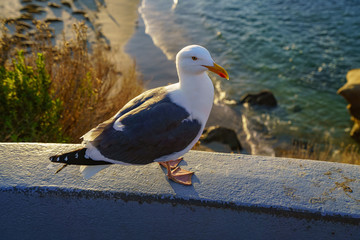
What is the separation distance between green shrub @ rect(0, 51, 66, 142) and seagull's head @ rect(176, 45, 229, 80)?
2182mm

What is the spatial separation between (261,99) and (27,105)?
6.99 m

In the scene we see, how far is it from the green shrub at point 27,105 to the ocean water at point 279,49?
19.0ft

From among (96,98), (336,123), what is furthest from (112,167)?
(336,123)

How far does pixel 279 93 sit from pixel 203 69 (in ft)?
27.3

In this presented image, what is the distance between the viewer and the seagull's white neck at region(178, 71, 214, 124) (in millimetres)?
2703

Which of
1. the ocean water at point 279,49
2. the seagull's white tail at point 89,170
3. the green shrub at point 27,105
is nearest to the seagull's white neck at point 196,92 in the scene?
the seagull's white tail at point 89,170

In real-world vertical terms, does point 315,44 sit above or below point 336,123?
above

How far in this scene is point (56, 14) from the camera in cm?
1252

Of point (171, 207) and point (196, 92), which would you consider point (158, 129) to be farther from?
point (171, 207)

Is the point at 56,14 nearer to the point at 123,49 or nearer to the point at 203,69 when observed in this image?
the point at 123,49

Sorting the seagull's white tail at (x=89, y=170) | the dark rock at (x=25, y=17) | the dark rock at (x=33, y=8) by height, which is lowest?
the seagull's white tail at (x=89, y=170)

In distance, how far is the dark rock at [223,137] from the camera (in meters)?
7.47

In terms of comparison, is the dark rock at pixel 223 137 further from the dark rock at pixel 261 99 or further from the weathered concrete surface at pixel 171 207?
the weathered concrete surface at pixel 171 207

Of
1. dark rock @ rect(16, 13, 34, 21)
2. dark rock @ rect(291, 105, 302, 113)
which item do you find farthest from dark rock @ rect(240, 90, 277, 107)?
dark rock @ rect(16, 13, 34, 21)
